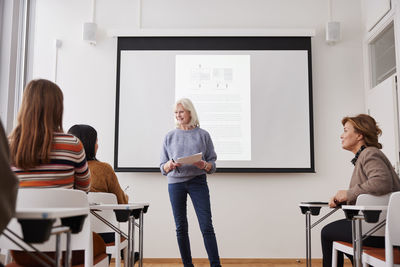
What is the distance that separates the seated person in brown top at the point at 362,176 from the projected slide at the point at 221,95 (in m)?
1.60

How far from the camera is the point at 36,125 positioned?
1.56 m

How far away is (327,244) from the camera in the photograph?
2.40 metres

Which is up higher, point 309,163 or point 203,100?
point 203,100

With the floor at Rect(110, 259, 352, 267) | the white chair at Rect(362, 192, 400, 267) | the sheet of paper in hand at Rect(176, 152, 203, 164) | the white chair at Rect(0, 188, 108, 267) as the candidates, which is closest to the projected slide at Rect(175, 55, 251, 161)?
the floor at Rect(110, 259, 352, 267)

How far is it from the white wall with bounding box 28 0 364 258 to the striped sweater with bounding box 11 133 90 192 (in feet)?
8.04

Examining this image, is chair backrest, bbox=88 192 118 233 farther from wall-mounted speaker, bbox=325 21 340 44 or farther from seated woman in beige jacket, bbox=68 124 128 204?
wall-mounted speaker, bbox=325 21 340 44

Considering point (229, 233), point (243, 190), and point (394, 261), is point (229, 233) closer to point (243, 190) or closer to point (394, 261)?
point (243, 190)

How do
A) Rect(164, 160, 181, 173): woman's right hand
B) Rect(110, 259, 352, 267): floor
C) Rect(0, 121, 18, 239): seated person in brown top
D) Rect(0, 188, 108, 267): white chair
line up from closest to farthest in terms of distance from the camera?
Rect(0, 121, 18, 239): seated person in brown top < Rect(0, 188, 108, 267): white chair < Rect(164, 160, 181, 173): woman's right hand < Rect(110, 259, 352, 267): floor

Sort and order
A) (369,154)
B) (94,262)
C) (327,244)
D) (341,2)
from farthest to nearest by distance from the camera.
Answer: (341,2) → (327,244) → (369,154) → (94,262)

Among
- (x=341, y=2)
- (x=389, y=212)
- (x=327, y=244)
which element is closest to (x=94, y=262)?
(x=389, y=212)

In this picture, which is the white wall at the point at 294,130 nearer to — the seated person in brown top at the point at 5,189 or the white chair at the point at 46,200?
the white chair at the point at 46,200

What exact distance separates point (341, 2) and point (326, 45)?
0.51 m

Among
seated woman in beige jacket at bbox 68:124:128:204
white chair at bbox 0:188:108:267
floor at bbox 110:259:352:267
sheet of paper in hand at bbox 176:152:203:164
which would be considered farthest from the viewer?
floor at bbox 110:259:352:267

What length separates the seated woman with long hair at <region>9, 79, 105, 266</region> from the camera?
59.5 inches
